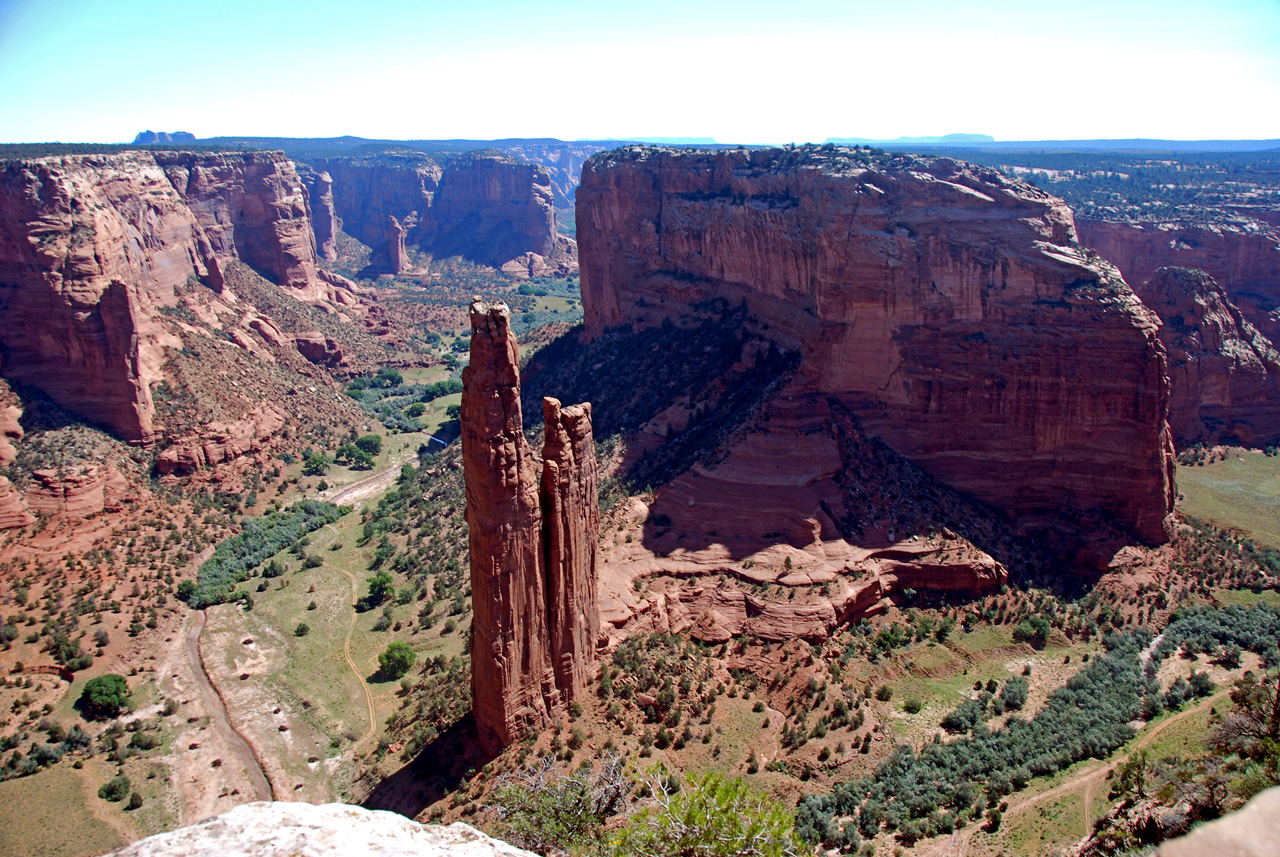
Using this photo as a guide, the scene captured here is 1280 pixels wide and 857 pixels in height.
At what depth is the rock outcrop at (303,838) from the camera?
37.2 feet

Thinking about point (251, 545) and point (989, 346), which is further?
point (251, 545)

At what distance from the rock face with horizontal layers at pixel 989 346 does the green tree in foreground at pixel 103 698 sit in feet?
131

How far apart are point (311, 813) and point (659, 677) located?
22887 millimetres

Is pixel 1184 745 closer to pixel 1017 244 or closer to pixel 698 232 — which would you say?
pixel 1017 244

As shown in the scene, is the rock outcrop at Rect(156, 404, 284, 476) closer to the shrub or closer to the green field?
the shrub

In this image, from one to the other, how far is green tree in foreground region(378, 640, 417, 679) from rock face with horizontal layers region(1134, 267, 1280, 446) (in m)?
64.3

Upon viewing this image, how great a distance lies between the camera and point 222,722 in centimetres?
3978

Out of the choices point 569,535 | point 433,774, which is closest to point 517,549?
point 569,535

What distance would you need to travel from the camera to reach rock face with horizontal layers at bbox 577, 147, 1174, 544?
154ft

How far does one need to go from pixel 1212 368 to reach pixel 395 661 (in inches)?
2775

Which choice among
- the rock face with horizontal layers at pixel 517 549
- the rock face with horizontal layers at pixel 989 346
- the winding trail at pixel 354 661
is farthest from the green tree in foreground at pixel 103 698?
the rock face with horizontal layers at pixel 989 346

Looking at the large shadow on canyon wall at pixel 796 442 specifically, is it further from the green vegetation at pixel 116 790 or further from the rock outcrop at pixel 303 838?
the rock outcrop at pixel 303 838

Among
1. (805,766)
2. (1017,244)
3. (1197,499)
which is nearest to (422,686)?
(805,766)

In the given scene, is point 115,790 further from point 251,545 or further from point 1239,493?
point 1239,493
